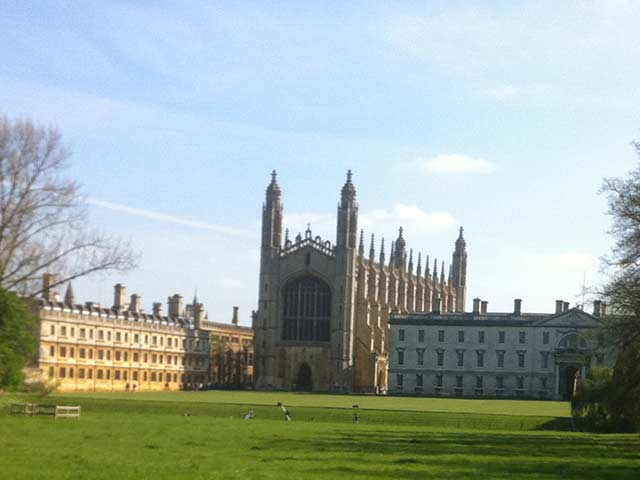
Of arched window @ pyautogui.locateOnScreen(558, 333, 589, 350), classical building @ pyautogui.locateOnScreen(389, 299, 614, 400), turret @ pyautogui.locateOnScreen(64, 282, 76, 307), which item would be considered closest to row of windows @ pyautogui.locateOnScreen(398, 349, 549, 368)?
classical building @ pyautogui.locateOnScreen(389, 299, 614, 400)

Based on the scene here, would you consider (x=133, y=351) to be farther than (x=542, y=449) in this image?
Yes

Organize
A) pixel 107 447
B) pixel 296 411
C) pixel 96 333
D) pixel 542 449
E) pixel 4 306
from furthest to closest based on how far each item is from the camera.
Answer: pixel 96 333, pixel 296 411, pixel 4 306, pixel 542 449, pixel 107 447

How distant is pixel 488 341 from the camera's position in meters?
105

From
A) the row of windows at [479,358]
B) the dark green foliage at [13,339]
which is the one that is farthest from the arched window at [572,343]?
the dark green foliage at [13,339]

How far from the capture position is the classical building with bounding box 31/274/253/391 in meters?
94.7

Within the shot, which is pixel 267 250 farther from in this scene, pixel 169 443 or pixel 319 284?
pixel 169 443

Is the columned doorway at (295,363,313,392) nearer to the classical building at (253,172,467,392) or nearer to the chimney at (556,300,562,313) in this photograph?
the classical building at (253,172,467,392)

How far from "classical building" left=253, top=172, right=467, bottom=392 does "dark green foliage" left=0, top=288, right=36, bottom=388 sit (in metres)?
64.7

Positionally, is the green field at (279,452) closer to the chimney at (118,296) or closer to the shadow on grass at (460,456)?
the shadow on grass at (460,456)

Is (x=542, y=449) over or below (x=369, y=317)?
below

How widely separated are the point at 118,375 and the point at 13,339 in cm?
5768

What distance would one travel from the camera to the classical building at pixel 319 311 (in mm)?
113125

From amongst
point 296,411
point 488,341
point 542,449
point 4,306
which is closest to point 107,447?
point 542,449

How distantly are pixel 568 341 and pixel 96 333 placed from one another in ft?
134
